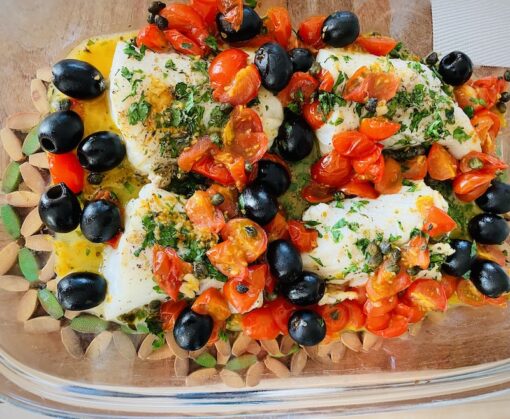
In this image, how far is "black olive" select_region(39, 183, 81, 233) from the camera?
2318 mm

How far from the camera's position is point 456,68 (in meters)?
2.83

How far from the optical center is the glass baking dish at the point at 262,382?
2.61m

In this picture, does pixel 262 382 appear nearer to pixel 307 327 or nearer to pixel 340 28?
pixel 307 327

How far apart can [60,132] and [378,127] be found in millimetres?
1507

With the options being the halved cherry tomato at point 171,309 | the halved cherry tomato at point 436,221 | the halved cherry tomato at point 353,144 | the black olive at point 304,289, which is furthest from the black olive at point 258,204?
the halved cherry tomato at point 436,221

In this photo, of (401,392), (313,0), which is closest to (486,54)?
(313,0)

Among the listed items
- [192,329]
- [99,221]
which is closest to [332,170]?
[192,329]

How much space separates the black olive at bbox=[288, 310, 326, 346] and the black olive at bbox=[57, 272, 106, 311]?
3.06ft

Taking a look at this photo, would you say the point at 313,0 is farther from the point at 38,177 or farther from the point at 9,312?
the point at 9,312

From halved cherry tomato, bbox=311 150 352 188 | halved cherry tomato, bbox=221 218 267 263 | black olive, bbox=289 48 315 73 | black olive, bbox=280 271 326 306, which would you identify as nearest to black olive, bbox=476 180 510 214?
halved cherry tomato, bbox=311 150 352 188

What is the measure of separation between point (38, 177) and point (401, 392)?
2215mm

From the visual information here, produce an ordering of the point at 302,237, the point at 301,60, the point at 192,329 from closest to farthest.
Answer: the point at 192,329, the point at 302,237, the point at 301,60

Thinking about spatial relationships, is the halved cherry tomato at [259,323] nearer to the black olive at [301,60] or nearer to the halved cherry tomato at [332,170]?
the halved cherry tomato at [332,170]

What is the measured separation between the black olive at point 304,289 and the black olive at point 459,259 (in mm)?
727
